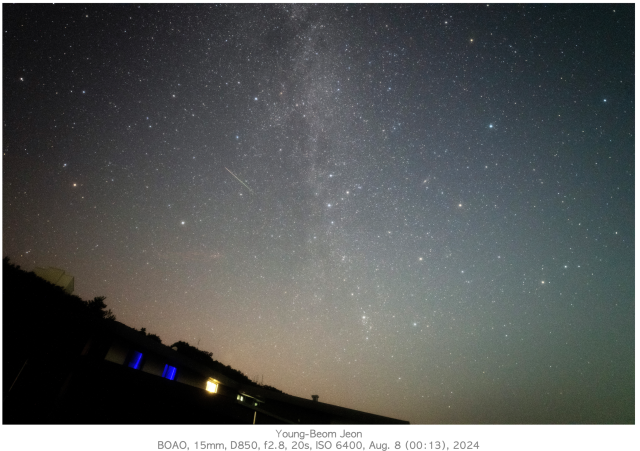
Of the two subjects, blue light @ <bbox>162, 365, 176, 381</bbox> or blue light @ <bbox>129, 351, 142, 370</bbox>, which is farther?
blue light @ <bbox>162, 365, 176, 381</bbox>

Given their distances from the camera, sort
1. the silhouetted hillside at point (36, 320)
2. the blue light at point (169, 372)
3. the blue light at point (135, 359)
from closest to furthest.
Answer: the silhouetted hillside at point (36, 320) → the blue light at point (135, 359) → the blue light at point (169, 372)

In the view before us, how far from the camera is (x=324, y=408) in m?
11.5

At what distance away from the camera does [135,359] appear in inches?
344

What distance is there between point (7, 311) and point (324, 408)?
10474 millimetres

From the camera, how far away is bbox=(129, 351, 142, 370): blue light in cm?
859

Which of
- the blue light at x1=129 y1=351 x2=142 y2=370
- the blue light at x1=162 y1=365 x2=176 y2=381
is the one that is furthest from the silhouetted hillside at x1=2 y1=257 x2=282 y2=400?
the blue light at x1=162 y1=365 x2=176 y2=381

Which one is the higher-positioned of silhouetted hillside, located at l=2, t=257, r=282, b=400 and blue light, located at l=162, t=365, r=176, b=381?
silhouetted hillside, located at l=2, t=257, r=282, b=400

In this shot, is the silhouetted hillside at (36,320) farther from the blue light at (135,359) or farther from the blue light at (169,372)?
the blue light at (169,372)

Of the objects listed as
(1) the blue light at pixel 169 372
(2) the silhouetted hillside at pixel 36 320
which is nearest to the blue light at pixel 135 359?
(1) the blue light at pixel 169 372

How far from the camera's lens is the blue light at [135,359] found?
8586 mm

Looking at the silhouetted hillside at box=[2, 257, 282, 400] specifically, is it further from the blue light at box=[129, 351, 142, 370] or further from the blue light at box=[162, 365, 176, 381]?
the blue light at box=[162, 365, 176, 381]

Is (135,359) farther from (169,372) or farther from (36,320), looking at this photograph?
(36,320)
